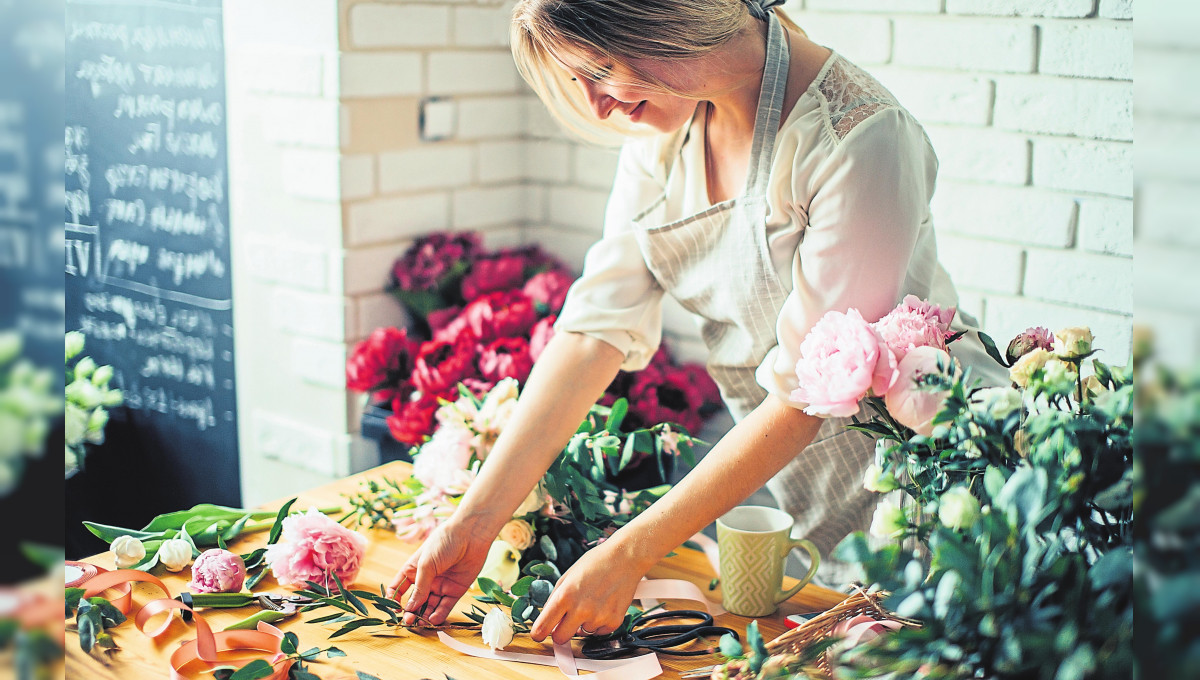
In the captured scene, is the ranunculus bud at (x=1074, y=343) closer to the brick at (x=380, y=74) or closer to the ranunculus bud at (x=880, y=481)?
the ranunculus bud at (x=880, y=481)

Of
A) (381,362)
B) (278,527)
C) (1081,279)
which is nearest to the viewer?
(278,527)

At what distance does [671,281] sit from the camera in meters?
1.34

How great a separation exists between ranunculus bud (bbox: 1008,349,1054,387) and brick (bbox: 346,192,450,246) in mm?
1500


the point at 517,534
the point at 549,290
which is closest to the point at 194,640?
the point at 517,534

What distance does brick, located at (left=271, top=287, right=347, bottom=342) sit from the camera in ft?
6.82

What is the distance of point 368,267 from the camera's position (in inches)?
82.4

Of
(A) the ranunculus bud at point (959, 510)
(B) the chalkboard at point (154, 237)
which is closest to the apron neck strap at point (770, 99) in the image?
(A) the ranunculus bud at point (959, 510)

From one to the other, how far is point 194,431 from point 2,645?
1880 millimetres

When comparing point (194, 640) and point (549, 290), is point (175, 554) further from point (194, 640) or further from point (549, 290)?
point (549, 290)

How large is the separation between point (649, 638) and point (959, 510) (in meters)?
0.44

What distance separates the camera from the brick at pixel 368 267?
2053 mm

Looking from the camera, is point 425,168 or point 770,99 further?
point 425,168

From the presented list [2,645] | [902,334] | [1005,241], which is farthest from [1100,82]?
[2,645]

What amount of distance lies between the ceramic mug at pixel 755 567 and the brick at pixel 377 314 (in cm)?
119
